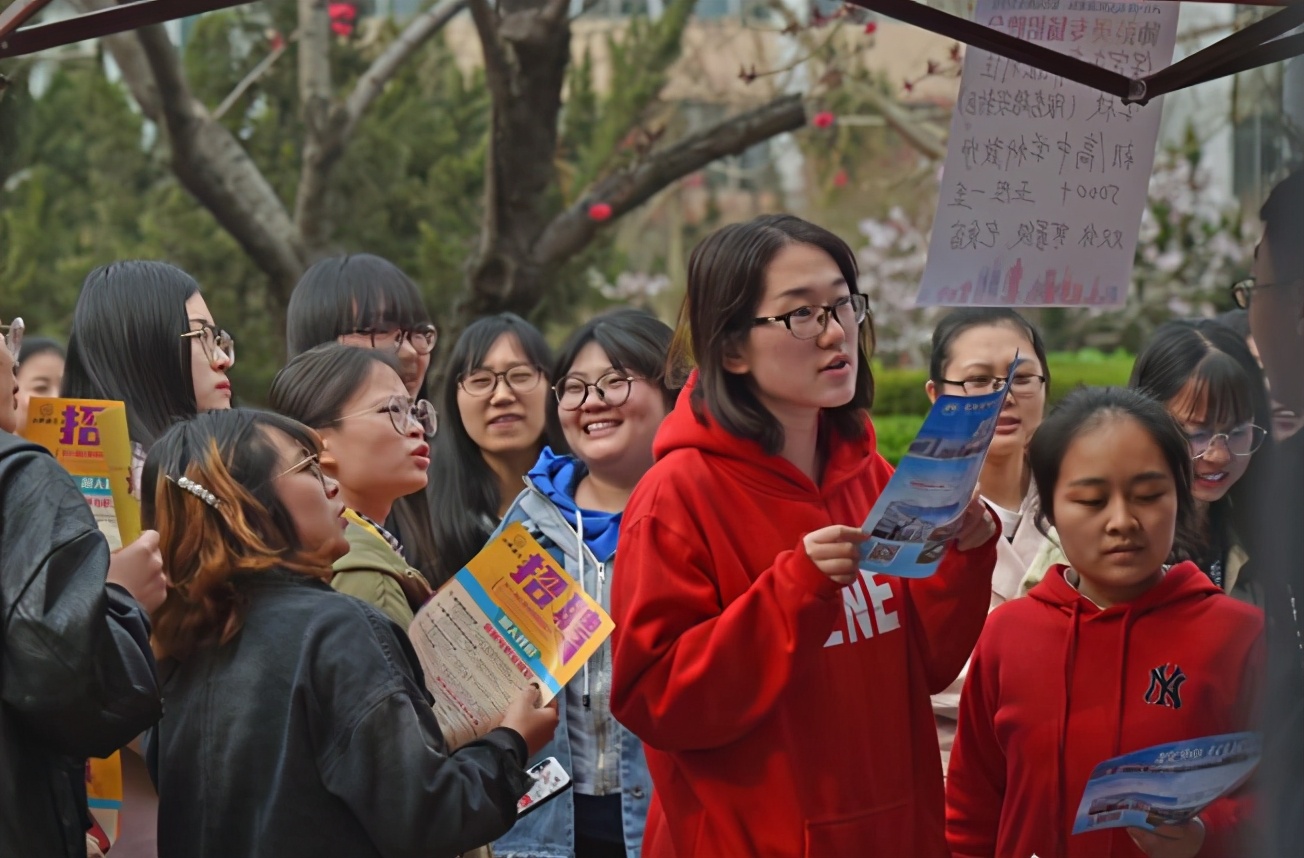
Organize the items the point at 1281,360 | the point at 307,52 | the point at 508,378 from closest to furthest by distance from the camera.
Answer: the point at 1281,360, the point at 508,378, the point at 307,52

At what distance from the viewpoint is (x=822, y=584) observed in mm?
2357

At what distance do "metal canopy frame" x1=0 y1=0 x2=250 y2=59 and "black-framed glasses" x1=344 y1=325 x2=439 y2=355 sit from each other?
4.19ft

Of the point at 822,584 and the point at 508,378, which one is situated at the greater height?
the point at 508,378

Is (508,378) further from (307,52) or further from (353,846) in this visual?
(307,52)

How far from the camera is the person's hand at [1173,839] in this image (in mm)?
2582

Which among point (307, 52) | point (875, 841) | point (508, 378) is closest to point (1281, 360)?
point (875, 841)

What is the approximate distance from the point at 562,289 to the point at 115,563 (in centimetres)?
870

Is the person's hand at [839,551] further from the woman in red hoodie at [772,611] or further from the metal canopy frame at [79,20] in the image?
the metal canopy frame at [79,20]

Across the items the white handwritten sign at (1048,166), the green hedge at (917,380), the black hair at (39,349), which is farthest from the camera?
the green hedge at (917,380)

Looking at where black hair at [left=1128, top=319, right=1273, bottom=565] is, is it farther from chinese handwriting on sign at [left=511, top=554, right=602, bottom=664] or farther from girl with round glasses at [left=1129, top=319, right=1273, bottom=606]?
chinese handwriting on sign at [left=511, top=554, right=602, bottom=664]

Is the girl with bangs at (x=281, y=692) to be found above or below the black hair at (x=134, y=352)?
below

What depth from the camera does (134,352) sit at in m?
3.22

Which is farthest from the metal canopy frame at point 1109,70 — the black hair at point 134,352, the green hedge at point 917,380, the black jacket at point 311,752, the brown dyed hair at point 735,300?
the green hedge at point 917,380

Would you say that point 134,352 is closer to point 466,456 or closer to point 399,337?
point 399,337
